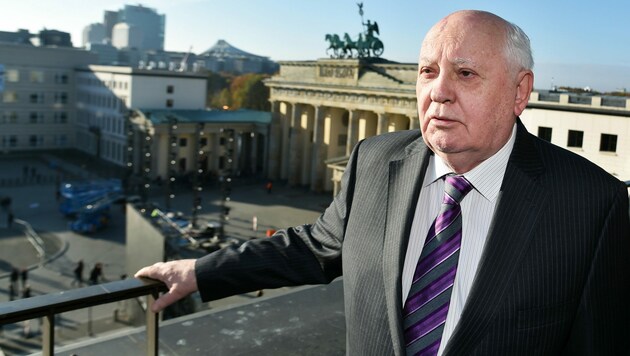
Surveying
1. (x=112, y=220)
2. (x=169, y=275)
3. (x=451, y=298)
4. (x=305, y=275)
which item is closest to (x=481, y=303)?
(x=451, y=298)

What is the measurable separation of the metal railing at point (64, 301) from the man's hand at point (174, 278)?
0.05 metres

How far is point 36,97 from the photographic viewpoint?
2970 inches

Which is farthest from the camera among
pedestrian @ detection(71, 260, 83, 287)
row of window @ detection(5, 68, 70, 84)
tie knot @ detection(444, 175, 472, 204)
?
row of window @ detection(5, 68, 70, 84)

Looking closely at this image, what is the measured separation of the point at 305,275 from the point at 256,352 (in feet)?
8.06

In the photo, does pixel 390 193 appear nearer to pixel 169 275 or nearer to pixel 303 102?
pixel 169 275

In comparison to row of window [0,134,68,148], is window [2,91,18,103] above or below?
above

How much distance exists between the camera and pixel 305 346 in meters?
6.03

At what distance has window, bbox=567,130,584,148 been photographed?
32.2 meters

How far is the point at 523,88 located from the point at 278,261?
5.28 ft

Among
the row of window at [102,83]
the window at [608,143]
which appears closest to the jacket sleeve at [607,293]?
the window at [608,143]

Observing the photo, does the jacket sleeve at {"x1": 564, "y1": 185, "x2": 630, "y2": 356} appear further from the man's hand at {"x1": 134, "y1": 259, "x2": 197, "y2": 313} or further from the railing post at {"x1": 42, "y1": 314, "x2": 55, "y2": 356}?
the railing post at {"x1": 42, "y1": 314, "x2": 55, "y2": 356}

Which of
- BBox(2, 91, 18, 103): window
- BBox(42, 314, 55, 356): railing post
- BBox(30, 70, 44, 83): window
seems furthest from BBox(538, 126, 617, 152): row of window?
BBox(30, 70, 44, 83): window

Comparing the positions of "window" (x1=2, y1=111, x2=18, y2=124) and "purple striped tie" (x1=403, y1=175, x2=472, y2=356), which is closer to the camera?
"purple striped tie" (x1=403, y1=175, x2=472, y2=356)

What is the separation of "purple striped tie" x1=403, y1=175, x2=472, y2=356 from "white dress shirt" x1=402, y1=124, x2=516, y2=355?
3 cm
